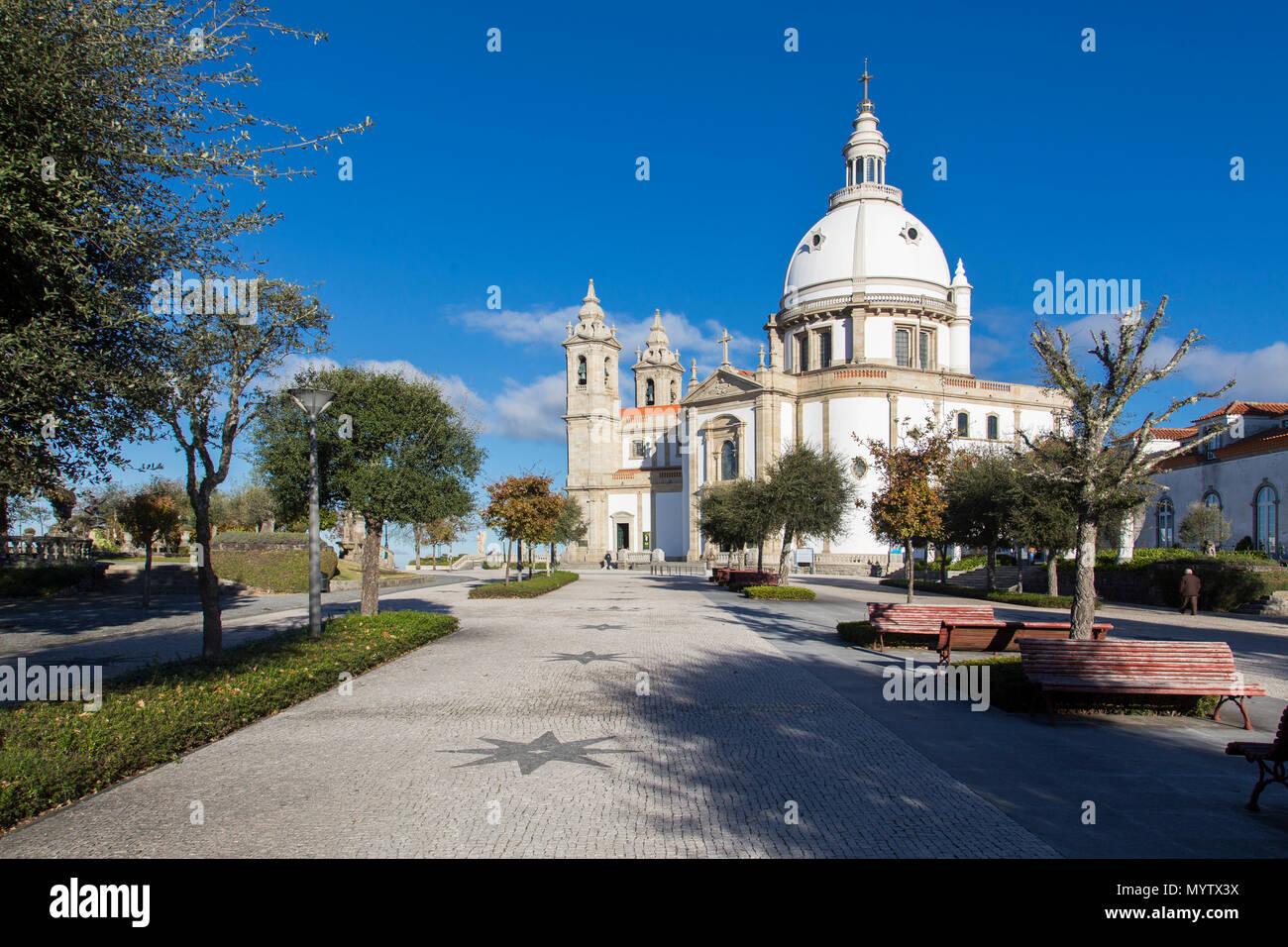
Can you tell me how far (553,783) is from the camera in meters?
6.56

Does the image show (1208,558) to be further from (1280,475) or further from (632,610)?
(632,610)

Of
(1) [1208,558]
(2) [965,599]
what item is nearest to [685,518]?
(2) [965,599]

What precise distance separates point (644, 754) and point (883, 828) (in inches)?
102

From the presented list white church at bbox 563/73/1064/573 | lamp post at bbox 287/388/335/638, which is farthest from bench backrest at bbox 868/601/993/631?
white church at bbox 563/73/1064/573

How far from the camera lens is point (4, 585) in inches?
1019

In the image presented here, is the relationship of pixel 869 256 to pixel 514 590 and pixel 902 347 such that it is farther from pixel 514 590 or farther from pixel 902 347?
pixel 514 590

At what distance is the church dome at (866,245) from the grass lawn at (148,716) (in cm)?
5131

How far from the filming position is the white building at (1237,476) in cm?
3475

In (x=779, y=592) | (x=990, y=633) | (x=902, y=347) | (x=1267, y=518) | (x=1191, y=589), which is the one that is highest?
(x=902, y=347)

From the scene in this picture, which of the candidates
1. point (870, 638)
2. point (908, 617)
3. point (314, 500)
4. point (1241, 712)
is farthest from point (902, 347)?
point (1241, 712)

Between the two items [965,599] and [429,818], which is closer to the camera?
[429,818]

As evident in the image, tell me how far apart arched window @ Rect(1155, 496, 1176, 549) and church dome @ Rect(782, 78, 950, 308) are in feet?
69.7

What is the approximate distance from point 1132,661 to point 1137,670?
11 centimetres

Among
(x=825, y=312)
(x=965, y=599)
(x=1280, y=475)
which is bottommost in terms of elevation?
(x=965, y=599)
